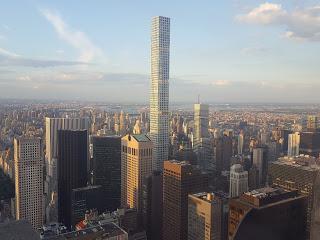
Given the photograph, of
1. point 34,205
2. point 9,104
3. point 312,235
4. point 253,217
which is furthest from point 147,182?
point 312,235

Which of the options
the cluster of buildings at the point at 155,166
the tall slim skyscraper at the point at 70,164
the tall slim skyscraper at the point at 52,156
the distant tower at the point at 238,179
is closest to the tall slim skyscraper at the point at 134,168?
the cluster of buildings at the point at 155,166

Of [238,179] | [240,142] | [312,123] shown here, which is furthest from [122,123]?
[312,123]

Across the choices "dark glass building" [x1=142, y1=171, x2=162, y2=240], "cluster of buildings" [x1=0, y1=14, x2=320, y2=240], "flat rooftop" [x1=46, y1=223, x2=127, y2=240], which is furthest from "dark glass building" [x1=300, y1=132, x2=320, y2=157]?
"flat rooftop" [x1=46, y1=223, x2=127, y2=240]

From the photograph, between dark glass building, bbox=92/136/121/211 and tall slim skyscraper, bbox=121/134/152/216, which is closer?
tall slim skyscraper, bbox=121/134/152/216

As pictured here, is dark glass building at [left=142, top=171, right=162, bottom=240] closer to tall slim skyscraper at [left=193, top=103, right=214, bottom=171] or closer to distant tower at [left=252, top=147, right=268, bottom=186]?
tall slim skyscraper at [left=193, top=103, right=214, bottom=171]

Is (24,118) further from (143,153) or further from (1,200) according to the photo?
(143,153)
